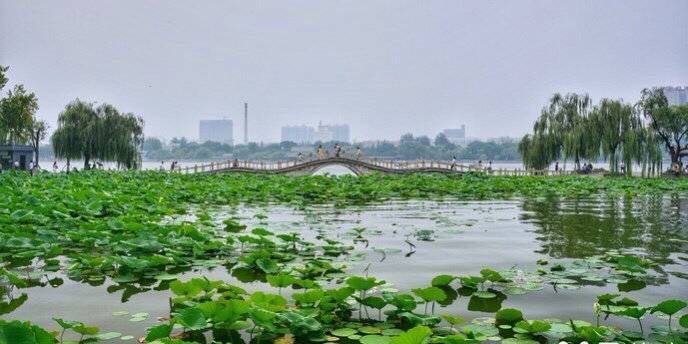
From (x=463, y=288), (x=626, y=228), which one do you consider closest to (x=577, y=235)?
(x=626, y=228)

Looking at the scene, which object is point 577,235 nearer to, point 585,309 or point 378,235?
point 378,235

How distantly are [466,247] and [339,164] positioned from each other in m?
35.0

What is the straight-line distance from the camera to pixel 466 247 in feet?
19.5

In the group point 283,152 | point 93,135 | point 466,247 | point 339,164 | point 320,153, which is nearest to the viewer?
point 466,247

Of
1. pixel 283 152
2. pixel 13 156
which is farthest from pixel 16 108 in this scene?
pixel 283 152

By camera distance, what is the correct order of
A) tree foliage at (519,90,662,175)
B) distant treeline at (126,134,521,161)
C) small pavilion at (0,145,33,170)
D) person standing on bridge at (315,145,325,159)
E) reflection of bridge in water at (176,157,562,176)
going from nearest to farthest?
small pavilion at (0,145,33,170) < tree foliage at (519,90,662,175) < reflection of bridge in water at (176,157,562,176) < person standing on bridge at (315,145,325,159) < distant treeline at (126,134,521,161)

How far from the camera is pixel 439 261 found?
5.04m

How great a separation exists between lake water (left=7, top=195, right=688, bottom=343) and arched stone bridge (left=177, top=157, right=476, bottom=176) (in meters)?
25.5

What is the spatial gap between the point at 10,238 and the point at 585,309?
14.0 ft

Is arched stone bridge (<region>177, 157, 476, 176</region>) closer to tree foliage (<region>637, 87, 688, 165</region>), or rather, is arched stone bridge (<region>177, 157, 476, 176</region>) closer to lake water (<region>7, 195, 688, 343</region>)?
tree foliage (<region>637, 87, 688, 165</region>)

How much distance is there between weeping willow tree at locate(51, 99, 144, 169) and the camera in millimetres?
29078

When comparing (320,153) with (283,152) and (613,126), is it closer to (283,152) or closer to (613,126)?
(613,126)

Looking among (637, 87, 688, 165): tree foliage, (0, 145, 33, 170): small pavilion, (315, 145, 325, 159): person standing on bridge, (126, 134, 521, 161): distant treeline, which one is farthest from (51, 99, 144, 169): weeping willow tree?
(126, 134, 521, 161): distant treeline

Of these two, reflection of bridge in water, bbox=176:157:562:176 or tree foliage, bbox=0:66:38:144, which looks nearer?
tree foliage, bbox=0:66:38:144
